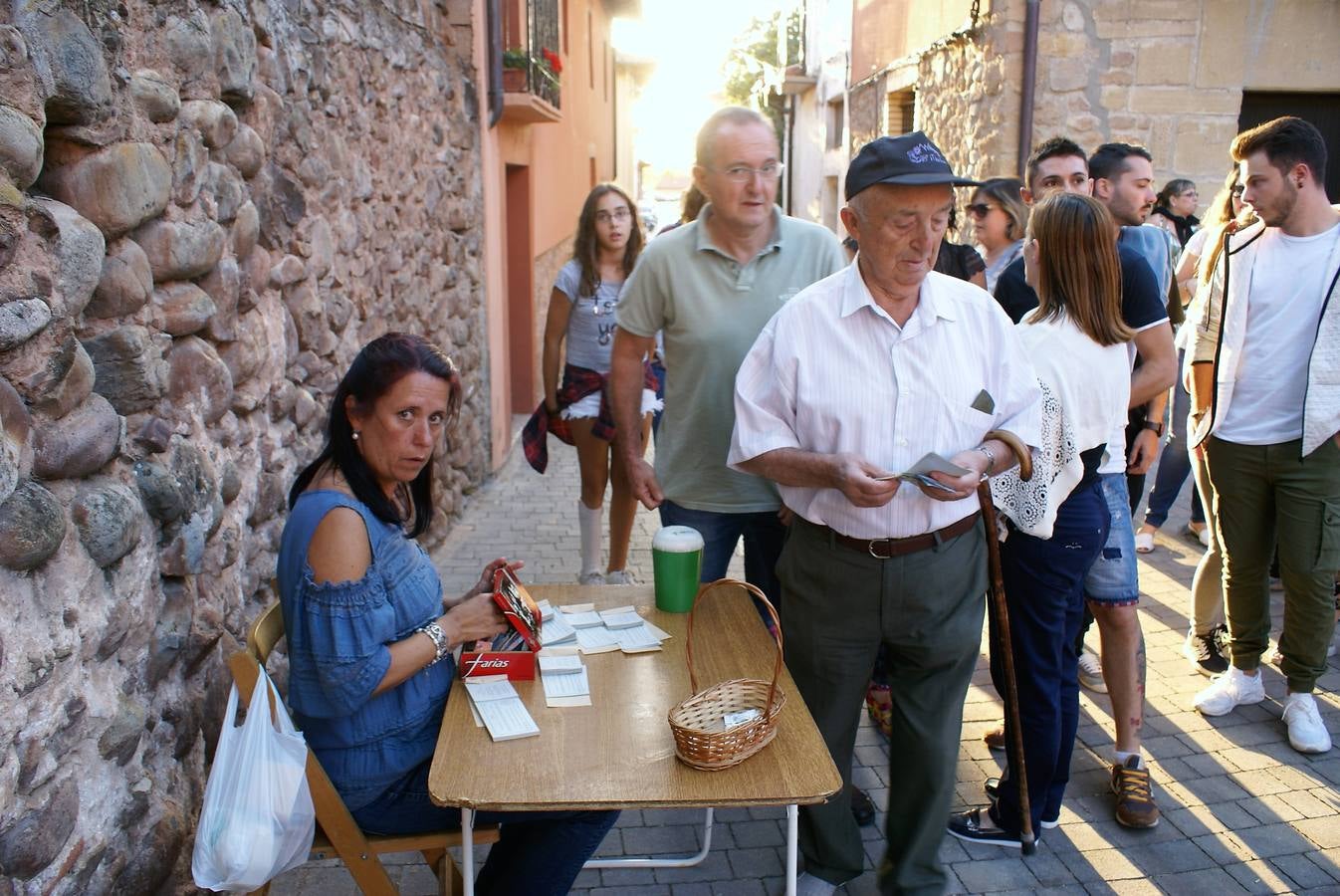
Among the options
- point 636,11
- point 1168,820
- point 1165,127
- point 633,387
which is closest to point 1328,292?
point 1168,820

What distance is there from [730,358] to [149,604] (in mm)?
1609

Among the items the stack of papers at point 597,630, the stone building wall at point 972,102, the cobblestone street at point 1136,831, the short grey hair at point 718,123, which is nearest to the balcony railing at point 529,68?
the stone building wall at point 972,102

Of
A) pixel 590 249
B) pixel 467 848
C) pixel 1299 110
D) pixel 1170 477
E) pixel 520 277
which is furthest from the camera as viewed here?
pixel 520 277

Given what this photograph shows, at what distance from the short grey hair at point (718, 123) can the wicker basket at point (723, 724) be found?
1.38 metres

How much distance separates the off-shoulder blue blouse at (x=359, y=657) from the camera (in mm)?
2146

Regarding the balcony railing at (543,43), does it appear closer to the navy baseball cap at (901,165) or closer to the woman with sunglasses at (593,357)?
the woman with sunglasses at (593,357)

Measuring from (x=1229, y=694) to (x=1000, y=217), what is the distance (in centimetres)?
205

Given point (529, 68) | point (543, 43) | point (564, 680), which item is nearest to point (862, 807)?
point (564, 680)

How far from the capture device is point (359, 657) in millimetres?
2146

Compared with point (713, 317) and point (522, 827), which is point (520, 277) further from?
point (522, 827)

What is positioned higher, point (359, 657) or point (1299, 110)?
point (1299, 110)

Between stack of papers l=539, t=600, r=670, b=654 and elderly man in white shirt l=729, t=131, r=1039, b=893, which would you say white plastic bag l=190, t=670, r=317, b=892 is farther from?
elderly man in white shirt l=729, t=131, r=1039, b=893

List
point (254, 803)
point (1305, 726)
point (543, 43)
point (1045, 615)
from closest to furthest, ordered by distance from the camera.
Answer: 1. point (254, 803)
2. point (1045, 615)
3. point (1305, 726)
4. point (543, 43)

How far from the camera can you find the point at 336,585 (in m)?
2.14
